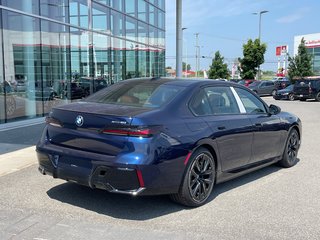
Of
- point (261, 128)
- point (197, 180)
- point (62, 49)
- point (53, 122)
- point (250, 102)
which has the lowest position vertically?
point (197, 180)

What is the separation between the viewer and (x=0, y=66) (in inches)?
516

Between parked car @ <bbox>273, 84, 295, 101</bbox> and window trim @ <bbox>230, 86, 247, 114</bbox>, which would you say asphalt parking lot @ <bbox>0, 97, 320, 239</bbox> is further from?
parked car @ <bbox>273, 84, 295, 101</bbox>

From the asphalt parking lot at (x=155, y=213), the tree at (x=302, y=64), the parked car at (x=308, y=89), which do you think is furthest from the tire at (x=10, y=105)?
the tree at (x=302, y=64)

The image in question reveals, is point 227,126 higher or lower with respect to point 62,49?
lower

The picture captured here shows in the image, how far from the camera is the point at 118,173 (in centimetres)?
430

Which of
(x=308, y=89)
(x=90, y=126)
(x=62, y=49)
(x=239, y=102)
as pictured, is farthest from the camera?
(x=308, y=89)

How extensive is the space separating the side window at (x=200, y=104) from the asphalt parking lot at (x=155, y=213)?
45.4 inches

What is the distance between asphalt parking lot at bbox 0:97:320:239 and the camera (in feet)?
13.5

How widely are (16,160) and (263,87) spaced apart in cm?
3090

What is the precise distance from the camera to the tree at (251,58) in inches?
1754

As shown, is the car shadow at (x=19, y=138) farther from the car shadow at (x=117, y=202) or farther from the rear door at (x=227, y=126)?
the rear door at (x=227, y=126)

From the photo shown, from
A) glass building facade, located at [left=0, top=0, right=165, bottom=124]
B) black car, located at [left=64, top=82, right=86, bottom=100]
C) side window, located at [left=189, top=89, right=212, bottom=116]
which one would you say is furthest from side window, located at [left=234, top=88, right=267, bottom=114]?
black car, located at [left=64, top=82, right=86, bottom=100]

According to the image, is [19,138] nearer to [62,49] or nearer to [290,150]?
[290,150]

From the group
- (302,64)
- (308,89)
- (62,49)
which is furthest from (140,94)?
(302,64)
